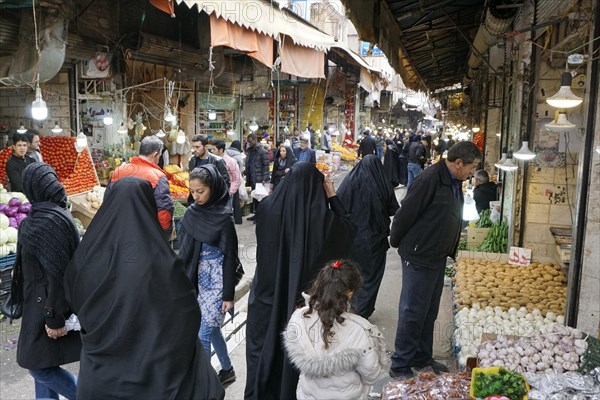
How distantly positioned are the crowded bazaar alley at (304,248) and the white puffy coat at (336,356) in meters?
0.01

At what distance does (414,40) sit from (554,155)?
10.5ft

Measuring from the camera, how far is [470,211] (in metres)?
8.49

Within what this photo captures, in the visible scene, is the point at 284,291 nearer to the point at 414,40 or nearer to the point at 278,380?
the point at 278,380

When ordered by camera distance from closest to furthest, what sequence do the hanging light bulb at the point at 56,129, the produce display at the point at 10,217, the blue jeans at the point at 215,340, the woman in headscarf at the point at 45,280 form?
the woman in headscarf at the point at 45,280 < the blue jeans at the point at 215,340 < the produce display at the point at 10,217 < the hanging light bulb at the point at 56,129

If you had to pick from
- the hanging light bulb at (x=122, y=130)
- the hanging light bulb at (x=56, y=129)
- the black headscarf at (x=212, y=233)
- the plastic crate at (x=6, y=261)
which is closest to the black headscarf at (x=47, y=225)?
the black headscarf at (x=212, y=233)

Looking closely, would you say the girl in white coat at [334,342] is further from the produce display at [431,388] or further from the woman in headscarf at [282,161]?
the woman in headscarf at [282,161]

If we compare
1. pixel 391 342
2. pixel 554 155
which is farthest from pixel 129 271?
pixel 554 155

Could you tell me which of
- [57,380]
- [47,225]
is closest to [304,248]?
[47,225]

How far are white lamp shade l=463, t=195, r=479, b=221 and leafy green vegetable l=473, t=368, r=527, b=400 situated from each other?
16.4 feet

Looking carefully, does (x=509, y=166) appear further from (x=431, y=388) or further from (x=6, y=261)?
(x=6, y=261)

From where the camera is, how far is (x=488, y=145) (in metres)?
12.9

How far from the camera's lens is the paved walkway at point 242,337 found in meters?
4.37

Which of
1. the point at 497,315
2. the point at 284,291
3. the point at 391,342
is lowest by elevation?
the point at 391,342

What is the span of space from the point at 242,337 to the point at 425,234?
2230 mm
